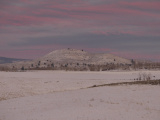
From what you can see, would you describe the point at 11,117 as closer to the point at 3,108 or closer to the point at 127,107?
the point at 3,108

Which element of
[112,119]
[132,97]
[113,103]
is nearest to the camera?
[112,119]

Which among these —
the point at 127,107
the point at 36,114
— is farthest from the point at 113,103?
the point at 36,114

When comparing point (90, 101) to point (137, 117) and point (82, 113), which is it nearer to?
point (82, 113)

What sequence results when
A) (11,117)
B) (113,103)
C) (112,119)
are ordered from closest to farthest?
1. (112,119)
2. (11,117)
3. (113,103)

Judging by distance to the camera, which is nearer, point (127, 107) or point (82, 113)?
point (82, 113)

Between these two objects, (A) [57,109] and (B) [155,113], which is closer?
(B) [155,113]

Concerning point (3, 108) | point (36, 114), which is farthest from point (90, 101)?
point (3, 108)

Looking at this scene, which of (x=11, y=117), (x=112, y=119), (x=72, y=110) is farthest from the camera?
(x=72, y=110)

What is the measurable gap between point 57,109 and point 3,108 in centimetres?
473

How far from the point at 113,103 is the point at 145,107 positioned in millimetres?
2594

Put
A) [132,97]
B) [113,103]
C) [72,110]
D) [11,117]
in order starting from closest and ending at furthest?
[11,117]
[72,110]
[113,103]
[132,97]

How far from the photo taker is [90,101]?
22.3 m

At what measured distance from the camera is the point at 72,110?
61.9ft

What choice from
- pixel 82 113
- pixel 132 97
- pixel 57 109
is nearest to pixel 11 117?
pixel 57 109
